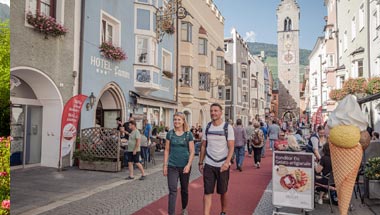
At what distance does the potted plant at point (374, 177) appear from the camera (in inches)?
213

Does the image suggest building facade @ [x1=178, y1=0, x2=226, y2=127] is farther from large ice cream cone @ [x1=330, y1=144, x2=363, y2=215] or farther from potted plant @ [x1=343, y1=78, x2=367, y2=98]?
large ice cream cone @ [x1=330, y1=144, x2=363, y2=215]

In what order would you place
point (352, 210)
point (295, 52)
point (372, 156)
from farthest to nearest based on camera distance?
point (295, 52) → point (372, 156) → point (352, 210)

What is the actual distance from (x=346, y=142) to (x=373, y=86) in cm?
183

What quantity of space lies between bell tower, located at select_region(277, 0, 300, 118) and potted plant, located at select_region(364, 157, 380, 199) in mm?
1748

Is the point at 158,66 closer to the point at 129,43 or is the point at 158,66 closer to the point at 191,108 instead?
the point at 129,43

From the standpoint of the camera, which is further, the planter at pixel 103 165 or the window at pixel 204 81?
the window at pixel 204 81

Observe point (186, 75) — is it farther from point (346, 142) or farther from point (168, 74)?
point (346, 142)

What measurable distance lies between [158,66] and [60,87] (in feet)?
25.5

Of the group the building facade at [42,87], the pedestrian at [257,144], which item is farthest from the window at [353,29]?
the pedestrian at [257,144]

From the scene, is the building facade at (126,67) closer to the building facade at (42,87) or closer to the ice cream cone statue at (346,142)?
the building facade at (42,87)

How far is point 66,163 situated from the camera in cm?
696

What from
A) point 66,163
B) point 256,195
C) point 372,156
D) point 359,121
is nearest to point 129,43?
point 66,163

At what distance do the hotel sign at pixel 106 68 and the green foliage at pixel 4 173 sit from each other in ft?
16.3

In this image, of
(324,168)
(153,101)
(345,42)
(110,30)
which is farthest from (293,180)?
(153,101)
